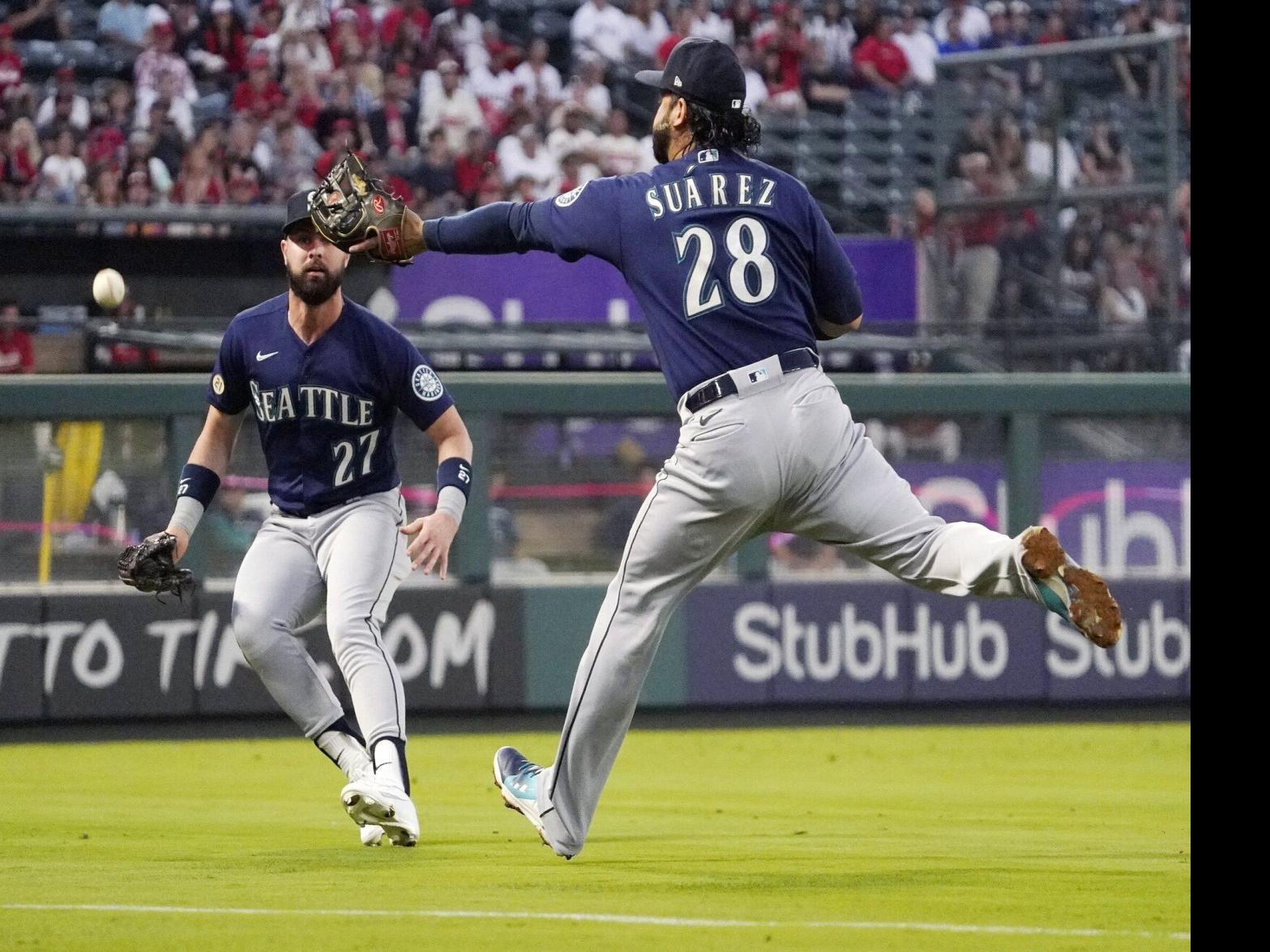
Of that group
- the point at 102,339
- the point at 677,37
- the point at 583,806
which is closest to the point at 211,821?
the point at 583,806

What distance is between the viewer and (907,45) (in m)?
17.0

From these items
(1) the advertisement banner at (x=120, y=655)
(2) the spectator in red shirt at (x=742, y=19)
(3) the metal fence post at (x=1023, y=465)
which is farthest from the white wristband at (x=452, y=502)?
(2) the spectator in red shirt at (x=742, y=19)

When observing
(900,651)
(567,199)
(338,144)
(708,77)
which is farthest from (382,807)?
(338,144)

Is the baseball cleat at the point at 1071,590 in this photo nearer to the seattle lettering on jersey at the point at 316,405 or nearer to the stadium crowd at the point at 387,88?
the seattle lettering on jersey at the point at 316,405

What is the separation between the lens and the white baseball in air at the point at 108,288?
1197 centimetres

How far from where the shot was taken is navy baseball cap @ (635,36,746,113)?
5.28m

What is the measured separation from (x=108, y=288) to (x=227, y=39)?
160 inches

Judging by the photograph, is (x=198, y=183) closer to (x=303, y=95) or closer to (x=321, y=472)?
(x=303, y=95)

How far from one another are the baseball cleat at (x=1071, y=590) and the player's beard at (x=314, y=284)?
2624 mm

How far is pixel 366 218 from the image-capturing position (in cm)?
541

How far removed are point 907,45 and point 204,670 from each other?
874cm

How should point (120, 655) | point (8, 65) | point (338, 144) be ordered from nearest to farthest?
point (120, 655)
point (8, 65)
point (338, 144)

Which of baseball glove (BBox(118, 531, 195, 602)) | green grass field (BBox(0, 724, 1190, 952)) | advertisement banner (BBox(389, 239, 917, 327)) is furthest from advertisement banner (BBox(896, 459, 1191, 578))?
baseball glove (BBox(118, 531, 195, 602))
